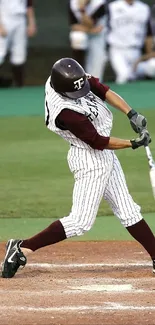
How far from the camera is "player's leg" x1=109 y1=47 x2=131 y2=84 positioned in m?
17.0

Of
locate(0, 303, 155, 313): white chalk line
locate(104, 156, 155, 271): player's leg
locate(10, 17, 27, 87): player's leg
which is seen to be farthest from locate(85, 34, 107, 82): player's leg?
locate(0, 303, 155, 313): white chalk line

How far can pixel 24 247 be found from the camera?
7.10 meters

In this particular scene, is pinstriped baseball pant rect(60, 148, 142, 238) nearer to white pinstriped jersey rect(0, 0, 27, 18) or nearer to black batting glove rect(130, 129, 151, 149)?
black batting glove rect(130, 129, 151, 149)

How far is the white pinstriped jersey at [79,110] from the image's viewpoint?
6.76m

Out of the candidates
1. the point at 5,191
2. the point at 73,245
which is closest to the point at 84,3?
the point at 5,191

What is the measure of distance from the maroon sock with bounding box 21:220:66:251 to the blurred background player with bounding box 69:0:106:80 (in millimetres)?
9626

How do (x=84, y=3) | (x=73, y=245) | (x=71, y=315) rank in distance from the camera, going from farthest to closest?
(x=84, y=3) < (x=73, y=245) < (x=71, y=315)

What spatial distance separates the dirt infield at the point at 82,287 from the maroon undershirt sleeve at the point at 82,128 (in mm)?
927

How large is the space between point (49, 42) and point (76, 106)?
11606 millimetres

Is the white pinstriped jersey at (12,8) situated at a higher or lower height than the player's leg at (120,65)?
higher

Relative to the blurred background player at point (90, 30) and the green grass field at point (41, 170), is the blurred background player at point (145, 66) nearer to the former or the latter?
the blurred background player at point (90, 30)

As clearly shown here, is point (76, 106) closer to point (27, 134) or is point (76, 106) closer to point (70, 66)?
point (70, 66)

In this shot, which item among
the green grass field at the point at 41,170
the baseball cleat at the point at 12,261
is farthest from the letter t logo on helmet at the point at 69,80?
the green grass field at the point at 41,170

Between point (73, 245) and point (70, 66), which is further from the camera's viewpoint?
point (73, 245)
